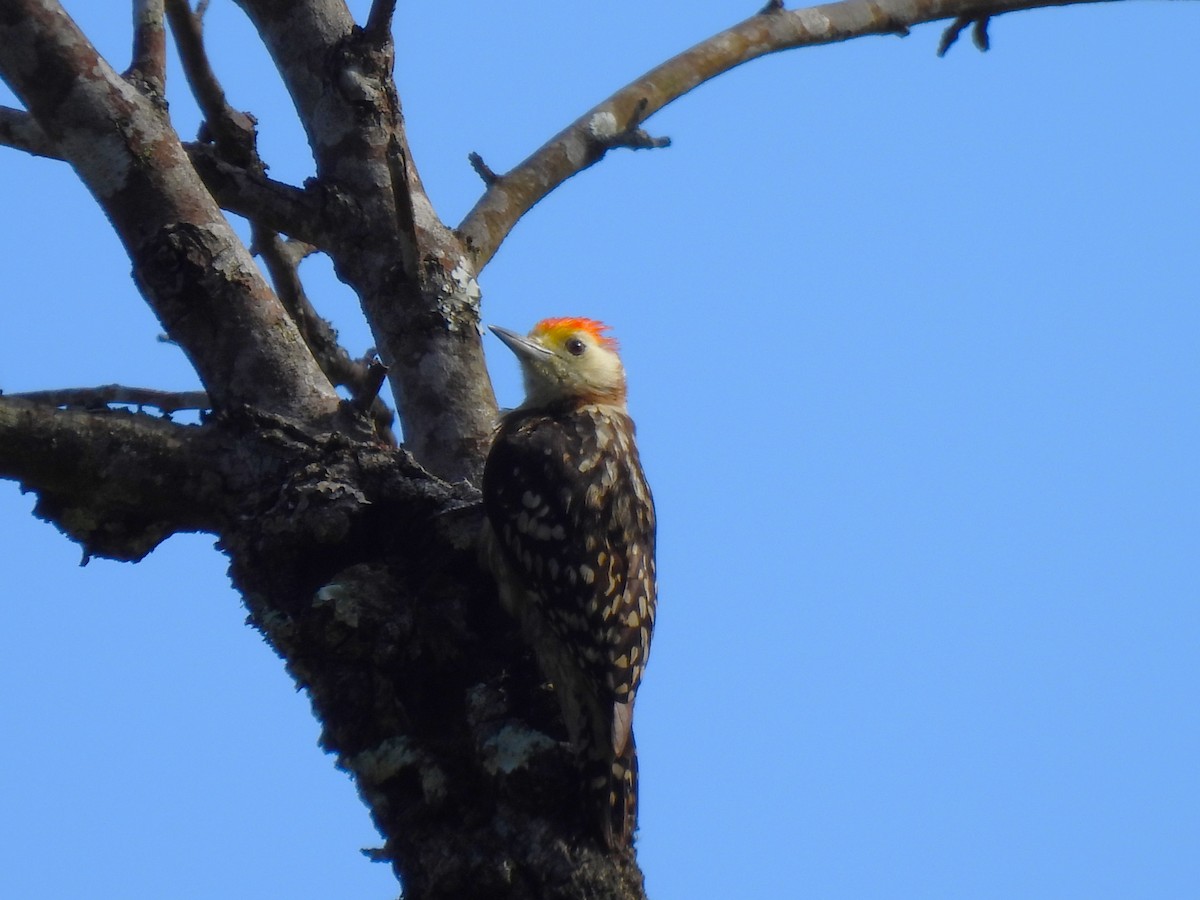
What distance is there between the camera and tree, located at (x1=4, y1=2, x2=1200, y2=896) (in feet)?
9.66

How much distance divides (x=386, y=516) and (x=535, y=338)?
7.62ft

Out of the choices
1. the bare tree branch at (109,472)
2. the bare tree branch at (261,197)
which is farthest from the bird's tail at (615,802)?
the bare tree branch at (261,197)

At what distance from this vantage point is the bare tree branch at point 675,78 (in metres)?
4.89

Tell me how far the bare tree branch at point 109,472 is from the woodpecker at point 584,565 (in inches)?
32.7

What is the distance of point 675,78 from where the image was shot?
5512 millimetres

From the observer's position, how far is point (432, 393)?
420 cm

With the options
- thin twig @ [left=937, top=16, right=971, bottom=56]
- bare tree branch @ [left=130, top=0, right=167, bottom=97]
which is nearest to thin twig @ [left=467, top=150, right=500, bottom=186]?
bare tree branch @ [left=130, top=0, right=167, bottom=97]

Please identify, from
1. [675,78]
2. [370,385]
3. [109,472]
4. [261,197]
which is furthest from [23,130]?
[675,78]

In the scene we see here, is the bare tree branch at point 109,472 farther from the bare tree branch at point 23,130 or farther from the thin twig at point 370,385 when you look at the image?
the bare tree branch at point 23,130

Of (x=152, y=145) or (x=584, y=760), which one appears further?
(x=152, y=145)

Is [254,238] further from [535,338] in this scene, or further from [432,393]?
[432,393]

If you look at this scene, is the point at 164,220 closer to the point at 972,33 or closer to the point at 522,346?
the point at 522,346

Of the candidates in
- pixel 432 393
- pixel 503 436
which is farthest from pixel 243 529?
pixel 503 436

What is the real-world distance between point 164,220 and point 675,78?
99.9 inches
